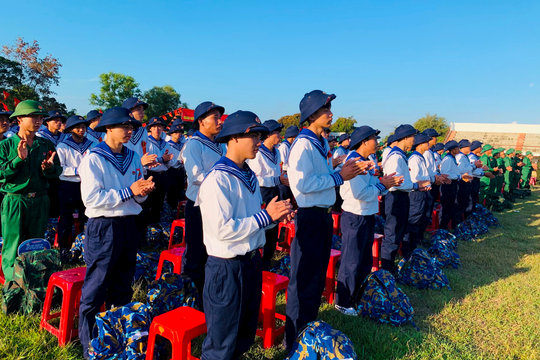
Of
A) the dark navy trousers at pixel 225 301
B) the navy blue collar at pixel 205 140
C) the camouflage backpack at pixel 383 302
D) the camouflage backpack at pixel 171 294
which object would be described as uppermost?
the navy blue collar at pixel 205 140

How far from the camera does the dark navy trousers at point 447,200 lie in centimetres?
794

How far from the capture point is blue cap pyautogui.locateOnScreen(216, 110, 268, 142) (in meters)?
2.35

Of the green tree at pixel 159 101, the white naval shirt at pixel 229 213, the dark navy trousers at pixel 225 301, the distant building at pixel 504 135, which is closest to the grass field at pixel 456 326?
the dark navy trousers at pixel 225 301

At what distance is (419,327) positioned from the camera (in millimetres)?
3877

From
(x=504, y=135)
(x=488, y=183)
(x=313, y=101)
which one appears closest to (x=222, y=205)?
(x=313, y=101)

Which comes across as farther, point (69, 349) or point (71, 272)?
point (71, 272)

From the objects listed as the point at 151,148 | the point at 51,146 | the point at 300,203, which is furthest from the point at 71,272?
the point at 151,148

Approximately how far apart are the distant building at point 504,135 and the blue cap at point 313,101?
129 feet

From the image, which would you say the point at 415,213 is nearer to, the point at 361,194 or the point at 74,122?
the point at 361,194

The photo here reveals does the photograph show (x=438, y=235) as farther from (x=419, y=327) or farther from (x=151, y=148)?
(x=151, y=148)

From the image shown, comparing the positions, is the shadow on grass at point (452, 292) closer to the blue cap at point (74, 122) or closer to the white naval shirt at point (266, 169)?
the white naval shirt at point (266, 169)

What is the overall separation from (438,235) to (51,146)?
254 inches

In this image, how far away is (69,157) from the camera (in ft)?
17.8

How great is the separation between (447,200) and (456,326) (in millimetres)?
4673
